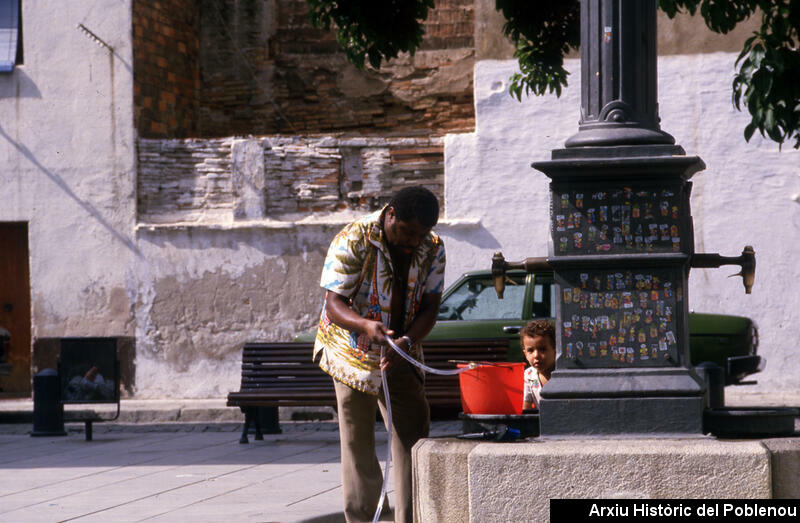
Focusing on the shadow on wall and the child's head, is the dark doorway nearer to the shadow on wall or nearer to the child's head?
the shadow on wall

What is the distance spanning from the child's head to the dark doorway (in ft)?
38.8

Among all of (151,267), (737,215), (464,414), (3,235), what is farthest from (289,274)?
(464,414)

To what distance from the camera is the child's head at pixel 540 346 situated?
6727mm

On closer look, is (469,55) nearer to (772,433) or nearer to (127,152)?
(127,152)

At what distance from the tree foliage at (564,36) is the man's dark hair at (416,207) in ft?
10.1

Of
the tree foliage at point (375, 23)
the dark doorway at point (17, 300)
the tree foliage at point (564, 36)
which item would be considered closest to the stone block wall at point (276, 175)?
the dark doorway at point (17, 300)

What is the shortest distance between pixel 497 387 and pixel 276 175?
1136cm

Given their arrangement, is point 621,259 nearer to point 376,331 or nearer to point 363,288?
→ point 376,331

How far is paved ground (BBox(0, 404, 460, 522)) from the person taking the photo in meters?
7.12

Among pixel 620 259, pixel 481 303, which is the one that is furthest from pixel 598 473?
pixel 481 303

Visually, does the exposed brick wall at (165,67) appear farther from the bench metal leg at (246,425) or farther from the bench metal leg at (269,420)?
the bench metal leg at (246,425)

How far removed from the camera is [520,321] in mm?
12508

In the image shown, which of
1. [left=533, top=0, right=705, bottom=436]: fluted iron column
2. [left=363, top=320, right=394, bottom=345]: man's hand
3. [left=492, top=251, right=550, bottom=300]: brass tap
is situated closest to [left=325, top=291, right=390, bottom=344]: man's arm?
[left=363, top=320, right=394, bottom=345]: man's hand

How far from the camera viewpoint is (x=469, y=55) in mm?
18203
